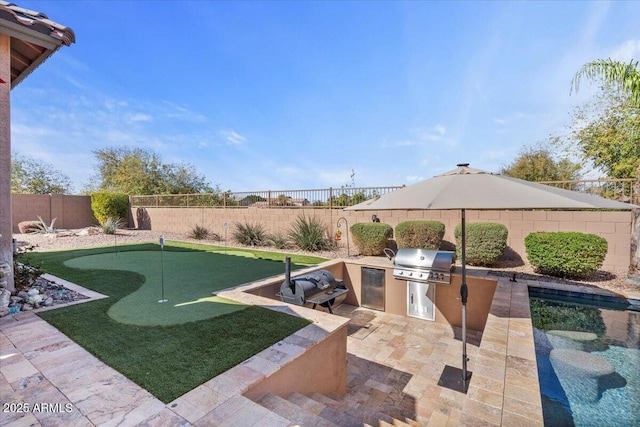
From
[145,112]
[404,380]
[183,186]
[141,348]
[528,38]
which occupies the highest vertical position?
[145,112]

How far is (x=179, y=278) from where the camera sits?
242 inches

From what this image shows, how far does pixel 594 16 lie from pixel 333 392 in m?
10.9

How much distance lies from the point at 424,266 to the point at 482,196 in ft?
11.5

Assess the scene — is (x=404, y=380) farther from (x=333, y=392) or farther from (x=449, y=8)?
(x=449, y=8)

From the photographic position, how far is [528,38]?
778 cm

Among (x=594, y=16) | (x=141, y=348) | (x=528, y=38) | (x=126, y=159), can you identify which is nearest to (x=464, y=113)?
(x=528, y=38)

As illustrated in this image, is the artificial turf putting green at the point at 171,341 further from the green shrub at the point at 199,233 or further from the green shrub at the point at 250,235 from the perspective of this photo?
the green shrub at the point at 199,233

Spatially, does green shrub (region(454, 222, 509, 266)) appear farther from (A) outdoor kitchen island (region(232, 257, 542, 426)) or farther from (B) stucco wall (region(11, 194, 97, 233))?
(B) stucco wall (region(11, 194, 97, 233))

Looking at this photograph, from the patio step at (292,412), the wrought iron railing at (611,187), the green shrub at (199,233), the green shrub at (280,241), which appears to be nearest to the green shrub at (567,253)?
the wrought iron railing at (611,187)

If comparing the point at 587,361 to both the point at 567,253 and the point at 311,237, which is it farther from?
the point at 311,237

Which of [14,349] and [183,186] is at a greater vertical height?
[183,186]

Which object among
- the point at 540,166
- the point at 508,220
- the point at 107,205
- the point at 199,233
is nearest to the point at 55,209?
the point at 107,205

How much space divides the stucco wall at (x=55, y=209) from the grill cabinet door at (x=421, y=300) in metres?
21.2

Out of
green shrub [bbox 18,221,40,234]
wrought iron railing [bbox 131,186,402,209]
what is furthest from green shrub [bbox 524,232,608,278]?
green shrub [bbox 18,221,40,234]
